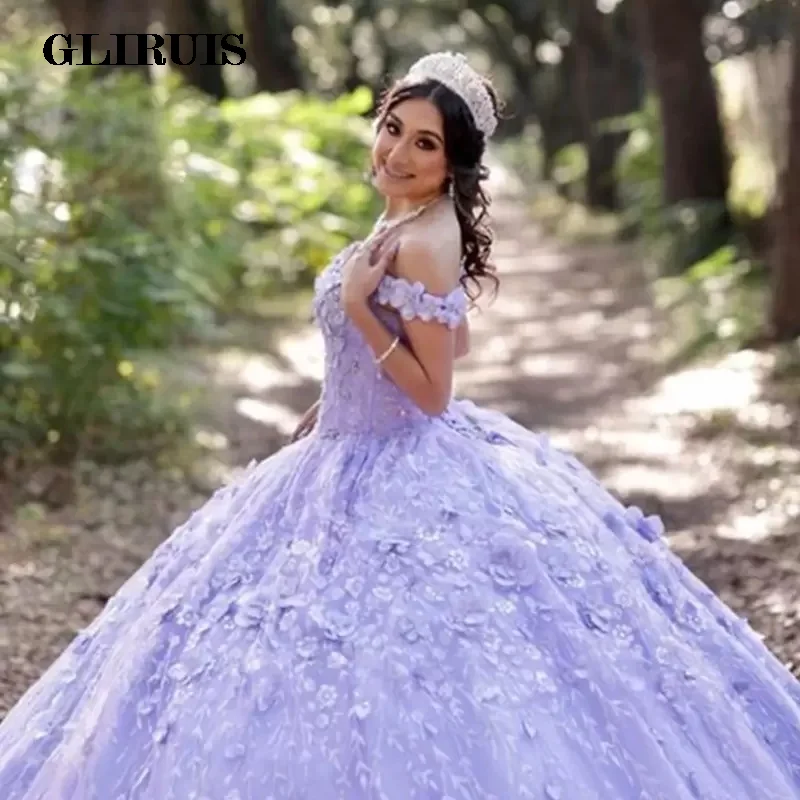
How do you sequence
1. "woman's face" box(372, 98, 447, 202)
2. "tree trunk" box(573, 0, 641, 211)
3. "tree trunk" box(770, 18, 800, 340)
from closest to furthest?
"woman's face" box(372, 98, 447, 202) < "tree trunk" box(770, 18, 800, 340) < "tree trunk" box(573, 0, 641, 211)

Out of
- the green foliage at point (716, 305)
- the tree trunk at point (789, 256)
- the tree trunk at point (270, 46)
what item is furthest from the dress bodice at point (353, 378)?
the tree trunk at point (270, 46)

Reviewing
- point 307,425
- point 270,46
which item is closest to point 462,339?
point 307,425

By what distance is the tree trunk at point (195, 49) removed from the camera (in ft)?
61.7

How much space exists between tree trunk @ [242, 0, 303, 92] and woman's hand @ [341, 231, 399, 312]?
18.3m

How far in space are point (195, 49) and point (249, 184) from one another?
4697 mm

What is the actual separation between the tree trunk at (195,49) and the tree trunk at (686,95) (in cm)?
548

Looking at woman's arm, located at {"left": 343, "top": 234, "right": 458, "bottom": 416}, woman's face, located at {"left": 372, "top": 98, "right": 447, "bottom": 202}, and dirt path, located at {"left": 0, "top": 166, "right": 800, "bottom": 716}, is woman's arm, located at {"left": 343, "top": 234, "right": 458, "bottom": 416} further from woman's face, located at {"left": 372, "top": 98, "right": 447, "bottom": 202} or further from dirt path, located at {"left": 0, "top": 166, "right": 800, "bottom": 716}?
dirt path, located at {"left": 0, "top": 166, "right": 800, "bottom": 716}

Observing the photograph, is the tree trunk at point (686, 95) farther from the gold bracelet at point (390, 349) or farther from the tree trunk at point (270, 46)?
the gold bracelet at point (390, 349)

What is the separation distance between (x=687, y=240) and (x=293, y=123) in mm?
4202

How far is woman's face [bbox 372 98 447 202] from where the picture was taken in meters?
3.57

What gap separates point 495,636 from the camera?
3234mm

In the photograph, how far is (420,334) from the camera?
11.4ft

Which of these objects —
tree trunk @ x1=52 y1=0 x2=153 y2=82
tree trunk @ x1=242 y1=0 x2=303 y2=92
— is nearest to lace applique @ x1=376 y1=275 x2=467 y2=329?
tree trunk @ x1=52 y1=0 x2=153 y2=82

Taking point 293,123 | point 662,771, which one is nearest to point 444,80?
point 662,771
